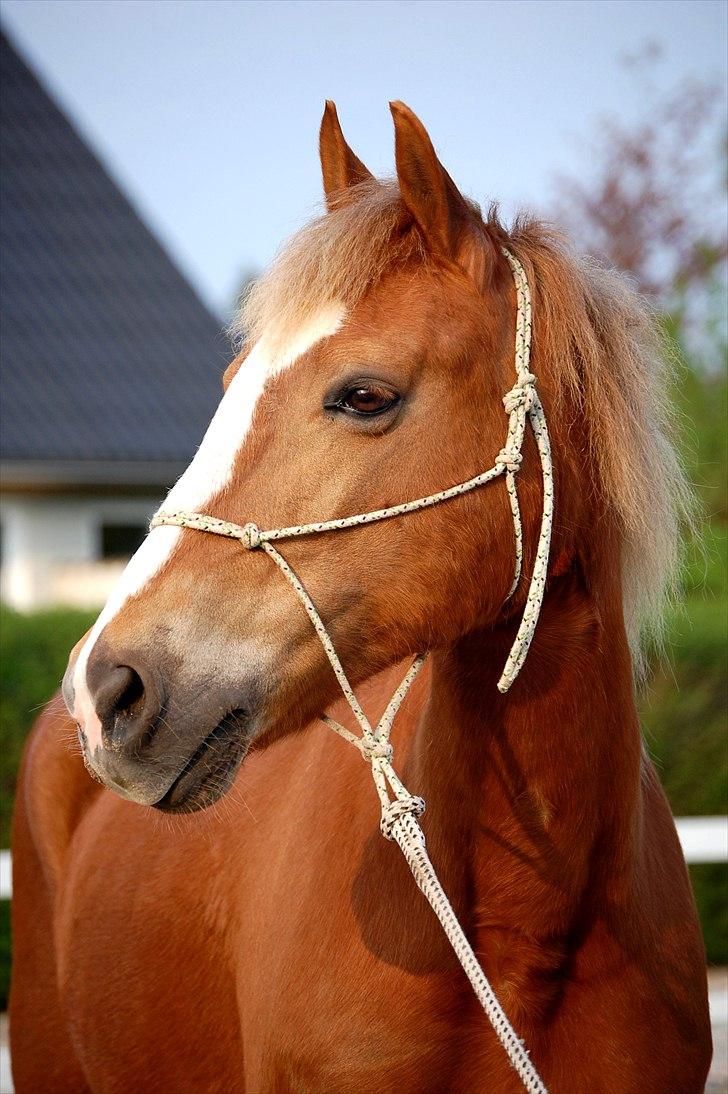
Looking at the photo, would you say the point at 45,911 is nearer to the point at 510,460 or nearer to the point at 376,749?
the point at 376,749

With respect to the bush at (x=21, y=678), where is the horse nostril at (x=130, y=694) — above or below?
below

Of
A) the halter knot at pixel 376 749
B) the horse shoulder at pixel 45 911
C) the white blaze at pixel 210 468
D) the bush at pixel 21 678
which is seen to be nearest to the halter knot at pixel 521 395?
the white blaze at pixel 210 468

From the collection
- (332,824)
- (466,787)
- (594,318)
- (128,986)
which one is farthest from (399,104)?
(128,986)

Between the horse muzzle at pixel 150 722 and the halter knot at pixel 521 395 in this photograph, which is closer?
the horse muzzle at pixel 150 722

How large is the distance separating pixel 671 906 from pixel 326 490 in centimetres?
115

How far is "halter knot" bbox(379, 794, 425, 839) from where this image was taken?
1.89 m

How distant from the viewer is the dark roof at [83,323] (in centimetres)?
1379

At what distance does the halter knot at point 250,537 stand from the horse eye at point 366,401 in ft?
0.86

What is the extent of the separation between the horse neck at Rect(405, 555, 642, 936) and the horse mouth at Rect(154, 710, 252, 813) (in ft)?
1.49

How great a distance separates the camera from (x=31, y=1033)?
11.3ft

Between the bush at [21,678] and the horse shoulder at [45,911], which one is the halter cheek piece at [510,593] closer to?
the horse shoulder at [45,911]

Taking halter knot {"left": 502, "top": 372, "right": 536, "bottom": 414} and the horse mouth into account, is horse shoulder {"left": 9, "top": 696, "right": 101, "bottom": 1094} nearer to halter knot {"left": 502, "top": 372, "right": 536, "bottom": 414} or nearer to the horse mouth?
the horse mouth

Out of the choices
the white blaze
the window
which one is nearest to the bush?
the white blaze

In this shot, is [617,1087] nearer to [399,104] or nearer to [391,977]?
[391,977]
